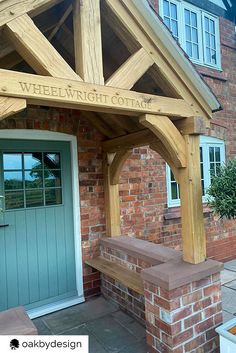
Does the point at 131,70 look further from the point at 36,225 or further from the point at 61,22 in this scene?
the point at 36,225

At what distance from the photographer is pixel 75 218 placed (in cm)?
375

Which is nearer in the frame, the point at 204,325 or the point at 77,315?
the point at 204,325

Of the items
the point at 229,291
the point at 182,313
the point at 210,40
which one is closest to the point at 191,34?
the point at 210,40

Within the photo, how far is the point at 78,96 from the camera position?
2129mm

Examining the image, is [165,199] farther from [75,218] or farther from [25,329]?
[25,329]

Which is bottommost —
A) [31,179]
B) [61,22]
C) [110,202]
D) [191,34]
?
[110,202]

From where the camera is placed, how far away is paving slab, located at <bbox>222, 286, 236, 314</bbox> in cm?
355

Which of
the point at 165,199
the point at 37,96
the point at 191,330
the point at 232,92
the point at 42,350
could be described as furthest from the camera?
the point at 232,92

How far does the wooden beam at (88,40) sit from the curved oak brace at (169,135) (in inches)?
23.9

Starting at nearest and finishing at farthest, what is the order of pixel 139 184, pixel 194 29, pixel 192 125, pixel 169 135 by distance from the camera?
pixel 169 135, pixel 192 125, pixel 139 184, pixel 194 29

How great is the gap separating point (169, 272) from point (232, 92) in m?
4.78

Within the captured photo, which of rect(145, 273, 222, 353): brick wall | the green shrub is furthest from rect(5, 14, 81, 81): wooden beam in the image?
rect(145, 273, 222, 353): brick wall

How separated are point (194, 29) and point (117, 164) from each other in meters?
3.68

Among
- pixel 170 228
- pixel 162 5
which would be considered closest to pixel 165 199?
pixel 170 228
